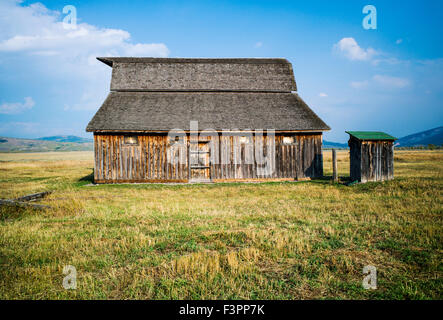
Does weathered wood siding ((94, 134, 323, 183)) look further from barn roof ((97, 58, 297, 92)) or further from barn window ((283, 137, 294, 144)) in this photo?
barn roof ((97, 58, 297, 92))

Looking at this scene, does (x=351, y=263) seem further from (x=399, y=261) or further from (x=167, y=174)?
(x=167, y=174)

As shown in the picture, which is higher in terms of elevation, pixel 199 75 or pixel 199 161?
pixel 199 75

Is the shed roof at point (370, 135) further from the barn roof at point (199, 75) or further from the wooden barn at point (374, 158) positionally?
the barn roof at point (199, 75)

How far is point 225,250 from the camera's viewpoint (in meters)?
5.30

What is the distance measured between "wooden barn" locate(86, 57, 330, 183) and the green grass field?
7.23 meters

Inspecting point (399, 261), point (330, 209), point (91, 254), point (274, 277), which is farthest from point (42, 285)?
point (330, 209)

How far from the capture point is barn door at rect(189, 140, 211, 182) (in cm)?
1702

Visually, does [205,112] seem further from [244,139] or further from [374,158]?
[374,158]

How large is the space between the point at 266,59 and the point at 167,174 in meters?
13.5

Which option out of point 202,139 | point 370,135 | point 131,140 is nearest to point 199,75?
point 202,139

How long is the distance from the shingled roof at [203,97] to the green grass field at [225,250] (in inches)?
331

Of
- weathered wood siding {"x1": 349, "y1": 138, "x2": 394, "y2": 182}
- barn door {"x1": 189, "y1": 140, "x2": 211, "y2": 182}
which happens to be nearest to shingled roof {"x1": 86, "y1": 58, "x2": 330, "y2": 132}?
barn door {"x1": 189, "y1": 140, "x2": 211, "y2": 182}

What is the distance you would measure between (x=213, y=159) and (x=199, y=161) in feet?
3.15
